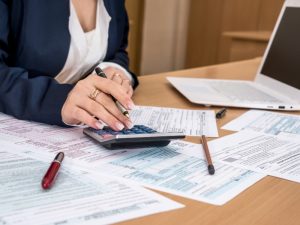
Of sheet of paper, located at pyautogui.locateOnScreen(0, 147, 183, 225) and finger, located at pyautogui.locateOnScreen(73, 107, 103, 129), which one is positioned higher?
finger, located at pyautogui.locateOnScreen(73, 107, 103, 129)

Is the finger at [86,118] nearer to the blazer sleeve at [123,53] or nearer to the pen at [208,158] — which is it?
the pen at [208,158]

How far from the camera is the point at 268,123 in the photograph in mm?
902

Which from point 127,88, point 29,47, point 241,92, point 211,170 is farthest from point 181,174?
point 241,92

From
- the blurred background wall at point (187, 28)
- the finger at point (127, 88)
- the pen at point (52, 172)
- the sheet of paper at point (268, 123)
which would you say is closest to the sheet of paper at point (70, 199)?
the pen at point (52, 172)

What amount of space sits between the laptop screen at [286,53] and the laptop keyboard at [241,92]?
77 millimetres

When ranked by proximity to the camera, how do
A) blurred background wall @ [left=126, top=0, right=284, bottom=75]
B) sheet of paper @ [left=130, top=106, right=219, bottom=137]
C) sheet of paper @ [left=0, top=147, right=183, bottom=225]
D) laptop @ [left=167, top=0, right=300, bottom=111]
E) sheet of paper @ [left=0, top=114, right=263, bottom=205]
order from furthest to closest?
blurred background wall @ [left=126, top=0, right=284, bottom=75]
laptop @ [left=167, top=0, right=300, bottom=111]
sheet of paper @ [left=130, top=106, right=219, bottom=137]
sheet of paper @ [left=0, top=114, right=263, bottom=205]
sheet of paper @ [left=0, top=147, right=183, bottom=225]

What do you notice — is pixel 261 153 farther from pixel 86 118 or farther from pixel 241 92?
pixel 241 92

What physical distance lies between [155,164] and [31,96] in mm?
323

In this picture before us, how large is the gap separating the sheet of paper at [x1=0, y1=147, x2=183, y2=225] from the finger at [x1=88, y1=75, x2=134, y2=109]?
6.6 inches

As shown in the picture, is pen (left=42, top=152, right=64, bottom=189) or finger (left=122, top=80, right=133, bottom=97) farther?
finger (left=122, top=80, right=133, bottom=97)

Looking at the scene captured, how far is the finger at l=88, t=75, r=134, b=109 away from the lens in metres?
0.69

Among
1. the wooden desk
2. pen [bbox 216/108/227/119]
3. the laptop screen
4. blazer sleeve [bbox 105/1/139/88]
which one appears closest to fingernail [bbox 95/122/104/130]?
the wooden desk

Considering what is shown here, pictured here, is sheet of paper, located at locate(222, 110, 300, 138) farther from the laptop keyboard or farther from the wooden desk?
the wooden desk

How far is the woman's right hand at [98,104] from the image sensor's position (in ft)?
2.26
